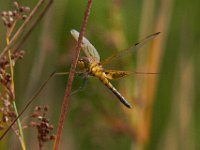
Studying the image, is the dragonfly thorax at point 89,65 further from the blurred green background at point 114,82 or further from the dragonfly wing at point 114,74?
the blurred green background at point 114,82

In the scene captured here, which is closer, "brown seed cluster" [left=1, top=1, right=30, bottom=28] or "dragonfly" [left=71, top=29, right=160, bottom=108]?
"brown seed cluster" [left=1, top=1, right=30, bottom=28]

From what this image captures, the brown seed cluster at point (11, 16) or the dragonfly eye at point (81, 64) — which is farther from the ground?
the brown seed cluster at point (11, 16)

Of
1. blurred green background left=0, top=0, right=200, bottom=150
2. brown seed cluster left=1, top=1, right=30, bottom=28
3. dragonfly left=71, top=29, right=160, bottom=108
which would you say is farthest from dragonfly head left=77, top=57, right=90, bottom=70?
blurred green background left=0, top=0, right=200, bottom=150

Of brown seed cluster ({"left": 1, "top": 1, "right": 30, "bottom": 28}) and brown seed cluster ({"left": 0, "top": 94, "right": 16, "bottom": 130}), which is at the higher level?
brown seed cluster ({"left": 1, "top": 1, "right": 30, "bottom": 28})

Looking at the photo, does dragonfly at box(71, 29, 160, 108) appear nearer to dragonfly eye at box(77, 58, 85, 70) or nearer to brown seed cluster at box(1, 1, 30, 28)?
dragonfly eye at box(77, 58, 85, 70)

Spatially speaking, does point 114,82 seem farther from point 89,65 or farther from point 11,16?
point 11,16

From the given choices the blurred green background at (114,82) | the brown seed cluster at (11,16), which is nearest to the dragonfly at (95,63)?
Answer: the brown seed cluster at (11,16)

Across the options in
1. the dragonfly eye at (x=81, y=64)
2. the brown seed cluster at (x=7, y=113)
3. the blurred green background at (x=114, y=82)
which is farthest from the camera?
the blurred green background at (x=114, y=82)

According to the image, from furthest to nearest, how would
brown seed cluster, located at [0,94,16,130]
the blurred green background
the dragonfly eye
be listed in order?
the blurred green background, the dragonfly eye, brown seed cluster, located at [0,94,16,130]

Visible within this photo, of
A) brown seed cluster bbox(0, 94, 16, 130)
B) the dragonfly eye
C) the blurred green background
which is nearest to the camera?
brown seed cluster bbox(0, 94, 16, 130)

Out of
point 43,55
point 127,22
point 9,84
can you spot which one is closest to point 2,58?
point 9,84

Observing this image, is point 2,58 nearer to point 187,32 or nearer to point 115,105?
point 115,105
